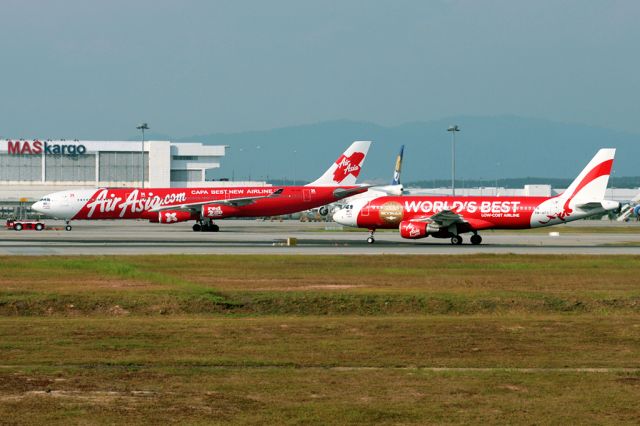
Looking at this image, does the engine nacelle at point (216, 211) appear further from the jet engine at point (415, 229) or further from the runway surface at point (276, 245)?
the jet engine at point (415, 229)

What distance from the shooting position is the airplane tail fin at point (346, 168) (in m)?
95.4

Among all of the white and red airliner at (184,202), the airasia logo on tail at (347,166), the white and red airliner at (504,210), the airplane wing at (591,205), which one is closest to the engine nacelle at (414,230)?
the white and red airliner at (504,210)

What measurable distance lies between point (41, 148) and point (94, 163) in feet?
32.9

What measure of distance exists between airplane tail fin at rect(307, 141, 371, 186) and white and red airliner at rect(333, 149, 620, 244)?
27.6 meters

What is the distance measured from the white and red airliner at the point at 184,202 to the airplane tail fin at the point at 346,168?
111 centimetres

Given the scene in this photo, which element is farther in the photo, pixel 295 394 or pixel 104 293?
pixel 104 293

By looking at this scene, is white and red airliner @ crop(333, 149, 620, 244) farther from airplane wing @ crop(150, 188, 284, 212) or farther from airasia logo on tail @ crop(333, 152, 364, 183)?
airasia logo on tail @ crop(333, 152, 364, 183)

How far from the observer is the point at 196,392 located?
56.1ft

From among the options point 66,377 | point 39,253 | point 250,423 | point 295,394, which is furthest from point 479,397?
point 39,253

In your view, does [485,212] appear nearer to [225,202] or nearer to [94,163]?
[225,202]

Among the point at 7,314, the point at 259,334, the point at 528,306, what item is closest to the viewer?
the point at 259,334

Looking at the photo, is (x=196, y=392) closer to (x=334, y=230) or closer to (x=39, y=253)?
(x=39, y=253)

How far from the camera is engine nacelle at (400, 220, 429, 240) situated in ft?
214

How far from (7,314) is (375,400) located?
1688cm
